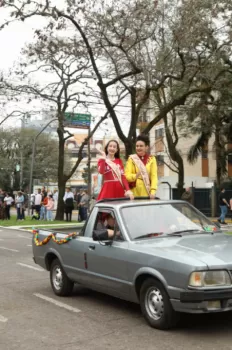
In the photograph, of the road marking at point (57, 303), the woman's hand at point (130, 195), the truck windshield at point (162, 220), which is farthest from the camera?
the woman's hand at point (130, 195)

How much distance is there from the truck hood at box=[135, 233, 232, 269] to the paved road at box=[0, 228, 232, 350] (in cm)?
84

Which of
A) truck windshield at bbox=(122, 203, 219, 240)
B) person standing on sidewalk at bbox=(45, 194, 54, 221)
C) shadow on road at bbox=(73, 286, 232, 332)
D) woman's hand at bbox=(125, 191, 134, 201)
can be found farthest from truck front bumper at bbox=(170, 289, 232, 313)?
person standing on sidewalk at bbox=(45, 194, 54, 221)

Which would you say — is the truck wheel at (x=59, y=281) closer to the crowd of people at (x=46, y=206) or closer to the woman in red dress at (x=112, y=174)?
the woman in red dress at (x=112, y=174)

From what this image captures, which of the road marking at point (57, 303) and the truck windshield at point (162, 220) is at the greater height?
the truck windshield at point (162, 220)

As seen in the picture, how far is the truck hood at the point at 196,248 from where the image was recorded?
5051 mm

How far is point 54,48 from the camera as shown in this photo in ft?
62.2

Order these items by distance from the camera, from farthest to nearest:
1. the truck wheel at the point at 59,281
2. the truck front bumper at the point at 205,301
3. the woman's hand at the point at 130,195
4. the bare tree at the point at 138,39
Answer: the bare tree at the point at 138,39
the truck wheel at the point at 59,281
the woman's hand at the point at 130,195
the truck front bumper at the point at 205,301

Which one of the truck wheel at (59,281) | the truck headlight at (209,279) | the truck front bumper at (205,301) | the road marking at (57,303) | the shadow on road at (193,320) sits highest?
the truck headlight at (209,279)

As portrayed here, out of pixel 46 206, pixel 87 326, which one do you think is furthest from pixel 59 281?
pixel 46 206

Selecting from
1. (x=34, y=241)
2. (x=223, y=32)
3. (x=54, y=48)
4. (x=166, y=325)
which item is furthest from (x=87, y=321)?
(x=223, y=32)

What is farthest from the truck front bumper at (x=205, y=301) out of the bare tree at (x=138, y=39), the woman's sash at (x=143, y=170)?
the bare tree at (x=138, y=39)

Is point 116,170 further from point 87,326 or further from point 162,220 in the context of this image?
point 87,326

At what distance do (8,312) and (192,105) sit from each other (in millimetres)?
23473

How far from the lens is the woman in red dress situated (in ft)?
25.2
